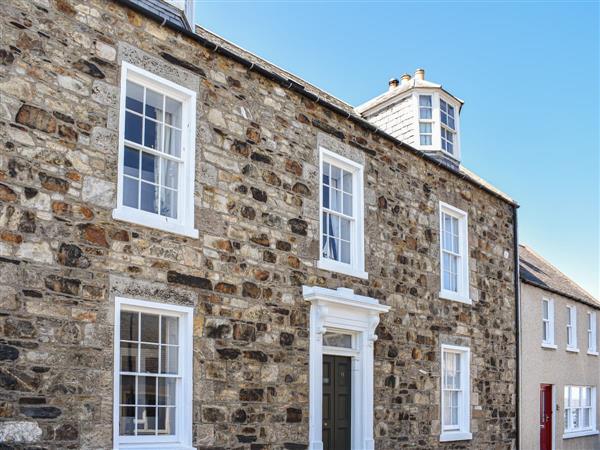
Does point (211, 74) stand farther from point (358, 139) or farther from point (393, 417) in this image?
point (393, 417)

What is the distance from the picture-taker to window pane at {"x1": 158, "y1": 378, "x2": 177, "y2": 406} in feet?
31.2

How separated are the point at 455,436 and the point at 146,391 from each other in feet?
25.2

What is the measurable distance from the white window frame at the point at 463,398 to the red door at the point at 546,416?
5.47 meters

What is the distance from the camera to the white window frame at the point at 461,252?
50.7 ft

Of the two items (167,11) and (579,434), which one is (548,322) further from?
(167,11)

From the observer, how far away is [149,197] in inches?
387

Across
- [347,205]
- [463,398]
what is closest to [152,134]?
[347,205]

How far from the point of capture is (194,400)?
31.8 feet

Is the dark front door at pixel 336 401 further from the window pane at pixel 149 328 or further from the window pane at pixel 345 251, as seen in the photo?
the window pane at pixel 149 328

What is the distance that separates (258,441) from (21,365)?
376cm

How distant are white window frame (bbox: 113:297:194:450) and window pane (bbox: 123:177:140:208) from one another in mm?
1254

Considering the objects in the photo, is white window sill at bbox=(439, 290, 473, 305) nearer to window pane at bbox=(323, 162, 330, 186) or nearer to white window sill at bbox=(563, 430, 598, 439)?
window pane at bbox=(323, 162, 330, 186)

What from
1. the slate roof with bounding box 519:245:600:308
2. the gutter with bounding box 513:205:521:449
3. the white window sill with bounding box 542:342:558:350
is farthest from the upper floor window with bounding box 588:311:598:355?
the gutter with bounding box 513:205:521:449

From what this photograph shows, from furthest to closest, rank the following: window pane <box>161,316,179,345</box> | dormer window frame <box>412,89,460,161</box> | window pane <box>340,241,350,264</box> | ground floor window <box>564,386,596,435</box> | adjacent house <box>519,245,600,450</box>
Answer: ground floor window <box>564,386,596,435</box>
adjacent house <box>519,245,600,450</box>
dormer window frame <box>412,89,460,161</box>
window pane <box>340,241,350,264</box>
window pane <box>161,316,179,345</box>
